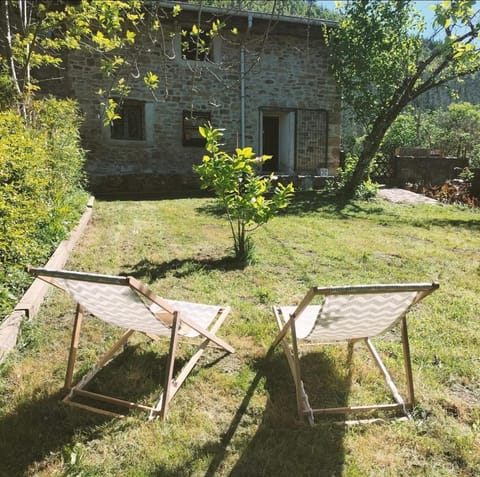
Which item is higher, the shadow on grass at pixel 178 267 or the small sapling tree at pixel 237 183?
the small sapling tree at pixel 237 183

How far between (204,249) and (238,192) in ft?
3.76

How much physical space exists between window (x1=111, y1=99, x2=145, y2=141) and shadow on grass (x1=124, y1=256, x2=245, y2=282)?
842 centimetres

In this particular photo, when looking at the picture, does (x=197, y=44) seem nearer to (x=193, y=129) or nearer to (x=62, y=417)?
(x=62, y=417)

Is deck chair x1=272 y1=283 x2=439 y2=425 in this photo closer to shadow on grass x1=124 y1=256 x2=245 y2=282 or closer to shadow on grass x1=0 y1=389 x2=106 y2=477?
shadow on grass x1=0 y1=389 x2=106 y2=477

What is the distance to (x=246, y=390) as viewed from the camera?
2.38 metres

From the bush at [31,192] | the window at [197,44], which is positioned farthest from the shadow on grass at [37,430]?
the window at [197,44]

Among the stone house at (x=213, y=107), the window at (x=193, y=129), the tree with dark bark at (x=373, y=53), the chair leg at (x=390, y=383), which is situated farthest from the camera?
the window at (x=193, y=129)

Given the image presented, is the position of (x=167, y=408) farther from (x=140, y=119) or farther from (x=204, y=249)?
(x=140, y=119)

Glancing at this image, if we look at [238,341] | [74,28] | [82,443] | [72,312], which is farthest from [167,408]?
[74,28]

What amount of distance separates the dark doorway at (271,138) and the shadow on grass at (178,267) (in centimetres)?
1034

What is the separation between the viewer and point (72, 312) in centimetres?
331

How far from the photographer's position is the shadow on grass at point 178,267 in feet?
14.0

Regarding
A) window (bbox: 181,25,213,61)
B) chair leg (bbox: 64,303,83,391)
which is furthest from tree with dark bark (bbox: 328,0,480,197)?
chair leg (bbox: 64,303,83,391)

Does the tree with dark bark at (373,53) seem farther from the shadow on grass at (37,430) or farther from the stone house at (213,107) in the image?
the shadow on grass at (37,430)
